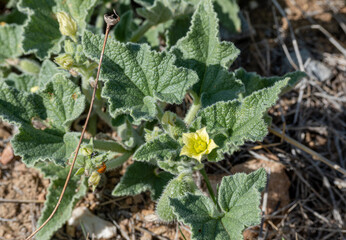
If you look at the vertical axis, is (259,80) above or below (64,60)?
below

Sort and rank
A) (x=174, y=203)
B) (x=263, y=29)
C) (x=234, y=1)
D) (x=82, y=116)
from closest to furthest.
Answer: (x=174, y=203) < (x=82, y=116) < (x=234, y=1) < (x=263, y=29)

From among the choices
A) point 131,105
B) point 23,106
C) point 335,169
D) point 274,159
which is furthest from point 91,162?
point 335,169

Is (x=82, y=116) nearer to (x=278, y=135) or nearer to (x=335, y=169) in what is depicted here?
(x=278, y=135)

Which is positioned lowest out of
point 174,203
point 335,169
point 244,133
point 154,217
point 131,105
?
point 335,169

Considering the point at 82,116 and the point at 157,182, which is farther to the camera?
the point at 82,116

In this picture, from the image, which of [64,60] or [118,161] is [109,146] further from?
[64,60]

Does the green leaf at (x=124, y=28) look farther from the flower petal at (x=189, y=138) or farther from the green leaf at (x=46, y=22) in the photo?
the flower petal at (x=189, y=138)

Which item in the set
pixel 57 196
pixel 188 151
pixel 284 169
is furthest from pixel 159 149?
pixel 284 169

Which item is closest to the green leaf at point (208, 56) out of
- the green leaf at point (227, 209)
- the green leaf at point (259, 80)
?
the green leaf at point (259, 80)
